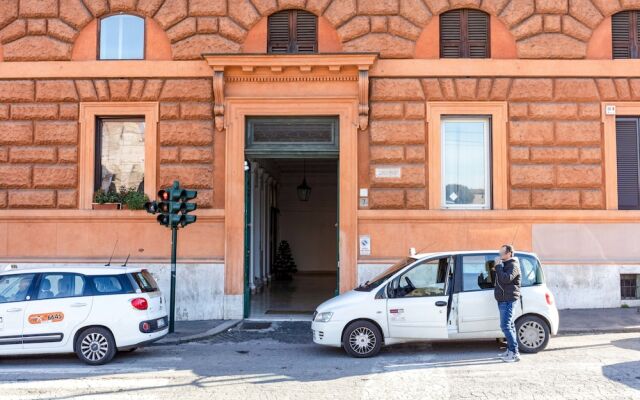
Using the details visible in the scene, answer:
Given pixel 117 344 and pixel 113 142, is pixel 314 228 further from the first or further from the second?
pixel 117 344

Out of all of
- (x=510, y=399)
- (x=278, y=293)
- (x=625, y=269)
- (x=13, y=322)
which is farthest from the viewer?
(x=278, y=293)

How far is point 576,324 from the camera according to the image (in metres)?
13.1

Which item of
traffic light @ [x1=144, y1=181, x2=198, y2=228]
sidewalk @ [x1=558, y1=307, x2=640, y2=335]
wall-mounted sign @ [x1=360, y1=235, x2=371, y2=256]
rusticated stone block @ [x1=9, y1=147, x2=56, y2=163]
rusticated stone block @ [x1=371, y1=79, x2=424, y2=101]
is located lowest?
sidewalk @ [x1=558, y1=307, x2=640, y2=335]

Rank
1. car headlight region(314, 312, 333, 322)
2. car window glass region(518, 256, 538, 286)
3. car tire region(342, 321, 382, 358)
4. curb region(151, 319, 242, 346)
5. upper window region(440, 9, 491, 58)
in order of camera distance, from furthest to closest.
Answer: upper window region(440, 9, 491, 58)
curb region(151, 319, 242, 346)
car window glass region(518, 256, 538, 286)
car headlight region(314, 312, 333, 322)
car tire region(342, 321, 382, 358)

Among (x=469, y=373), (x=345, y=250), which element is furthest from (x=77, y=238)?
(x=469, y=373)

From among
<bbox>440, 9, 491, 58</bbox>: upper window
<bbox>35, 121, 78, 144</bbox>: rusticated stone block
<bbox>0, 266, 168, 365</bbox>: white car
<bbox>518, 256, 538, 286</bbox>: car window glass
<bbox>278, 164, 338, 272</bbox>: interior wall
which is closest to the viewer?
<bbox>0, 266, 168, 365</bbox>: white car

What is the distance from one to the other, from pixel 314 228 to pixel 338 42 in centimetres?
1556

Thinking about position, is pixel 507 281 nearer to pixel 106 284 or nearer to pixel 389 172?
pixel 389 172

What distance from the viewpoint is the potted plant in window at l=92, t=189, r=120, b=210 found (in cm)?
1514

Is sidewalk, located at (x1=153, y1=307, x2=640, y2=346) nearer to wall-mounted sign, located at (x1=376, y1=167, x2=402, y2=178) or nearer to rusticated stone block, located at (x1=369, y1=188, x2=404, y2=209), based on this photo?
rusticated stone block, located at (x1=369, y1=188, x2=404, y2=209)

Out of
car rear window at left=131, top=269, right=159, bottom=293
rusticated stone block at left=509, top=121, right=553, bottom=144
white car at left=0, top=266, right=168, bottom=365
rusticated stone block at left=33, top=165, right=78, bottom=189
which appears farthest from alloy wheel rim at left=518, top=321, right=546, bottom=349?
rusticated stone block at left=33, top=165, right=78, bottom=189

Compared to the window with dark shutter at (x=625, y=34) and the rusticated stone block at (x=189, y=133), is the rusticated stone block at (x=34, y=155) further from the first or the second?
the window with dark shutter at (x=625, y=34)

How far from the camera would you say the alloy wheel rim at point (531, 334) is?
10867mm

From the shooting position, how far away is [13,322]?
10.4 meters
